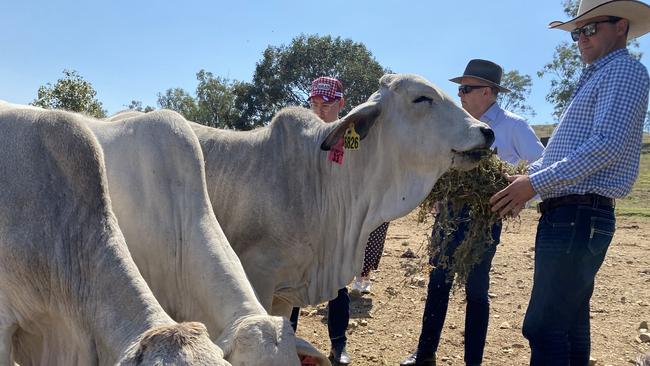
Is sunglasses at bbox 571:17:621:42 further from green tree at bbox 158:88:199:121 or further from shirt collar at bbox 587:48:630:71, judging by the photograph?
green tree at bbox 158:88:199:121

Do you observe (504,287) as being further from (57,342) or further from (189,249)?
(57,342)

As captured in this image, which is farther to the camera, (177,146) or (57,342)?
(177,146)

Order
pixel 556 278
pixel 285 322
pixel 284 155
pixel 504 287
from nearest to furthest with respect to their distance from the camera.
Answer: pixel 285 322 < pixel 556 278 < pixel 284 155 < pixel 504 287

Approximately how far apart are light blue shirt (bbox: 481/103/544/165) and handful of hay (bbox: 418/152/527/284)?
0.52 m

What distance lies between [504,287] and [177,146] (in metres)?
5.36

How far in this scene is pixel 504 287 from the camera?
25.3 ft

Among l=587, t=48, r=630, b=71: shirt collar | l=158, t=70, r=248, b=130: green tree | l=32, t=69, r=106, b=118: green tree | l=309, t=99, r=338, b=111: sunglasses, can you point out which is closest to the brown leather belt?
l=587, t=48, r=630, b=71: shirt collar

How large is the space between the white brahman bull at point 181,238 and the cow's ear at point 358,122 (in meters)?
1.10

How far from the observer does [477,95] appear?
5082 millimetres

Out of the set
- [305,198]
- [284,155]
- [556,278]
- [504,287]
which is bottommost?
[504,287]

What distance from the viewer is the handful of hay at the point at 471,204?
14.0 feet

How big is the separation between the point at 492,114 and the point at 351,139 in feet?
4.32

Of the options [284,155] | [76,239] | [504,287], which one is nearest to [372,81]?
→ [504,287]

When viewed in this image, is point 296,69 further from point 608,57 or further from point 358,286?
point 608,57
